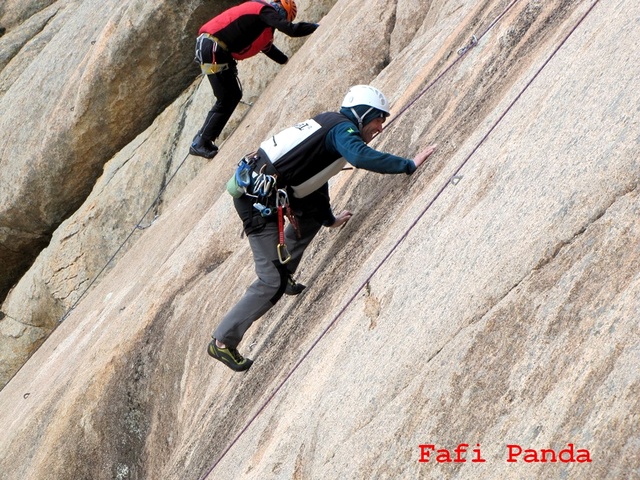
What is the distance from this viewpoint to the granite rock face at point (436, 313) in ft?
15.3

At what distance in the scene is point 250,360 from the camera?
8250 millimetres

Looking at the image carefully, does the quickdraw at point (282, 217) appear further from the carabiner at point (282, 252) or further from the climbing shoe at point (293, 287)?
the climbing shoe at point (293, 287)

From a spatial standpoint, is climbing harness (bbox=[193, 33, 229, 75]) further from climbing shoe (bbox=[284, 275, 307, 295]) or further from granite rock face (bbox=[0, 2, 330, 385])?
climbing shoe (bbox=[284, 275, 307, 295])

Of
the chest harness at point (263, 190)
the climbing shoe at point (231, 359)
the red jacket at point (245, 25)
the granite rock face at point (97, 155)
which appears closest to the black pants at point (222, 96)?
the red jacket at point (245, 25)

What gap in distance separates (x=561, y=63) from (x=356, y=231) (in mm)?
2389

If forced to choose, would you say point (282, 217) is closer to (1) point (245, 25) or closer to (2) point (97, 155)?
(1) point (245, 25)

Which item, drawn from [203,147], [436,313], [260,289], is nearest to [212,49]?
[203,147]

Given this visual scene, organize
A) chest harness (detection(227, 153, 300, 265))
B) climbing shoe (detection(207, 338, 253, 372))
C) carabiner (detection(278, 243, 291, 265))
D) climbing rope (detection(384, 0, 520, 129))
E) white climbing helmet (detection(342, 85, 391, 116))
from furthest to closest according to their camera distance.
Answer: climbing rope (detection(384, 0, 520, 129))
climbing shoe (detection(207, 338, 253, 372))
carabiner (detection(278, 243, 291, 265))
chest harness (detection(227, 153, 300, 265))
white climbing helmet (detection(342, 85, 391, 116))

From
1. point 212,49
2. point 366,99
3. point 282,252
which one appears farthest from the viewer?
point 212,49

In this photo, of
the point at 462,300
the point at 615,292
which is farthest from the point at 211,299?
the point at 615,292

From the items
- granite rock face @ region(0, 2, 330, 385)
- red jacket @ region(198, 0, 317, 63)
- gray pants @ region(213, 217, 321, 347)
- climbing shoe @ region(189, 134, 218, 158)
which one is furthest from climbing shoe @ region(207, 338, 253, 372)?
granite rock face @ region(0, 2, 330, 385)

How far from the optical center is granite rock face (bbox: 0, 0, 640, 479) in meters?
4.67

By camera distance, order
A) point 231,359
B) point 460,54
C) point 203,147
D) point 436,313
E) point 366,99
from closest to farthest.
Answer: point 436,313 < point 366,99 < point 231,359 < point 460,54 < point 203,147

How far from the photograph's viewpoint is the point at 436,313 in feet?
18.8
